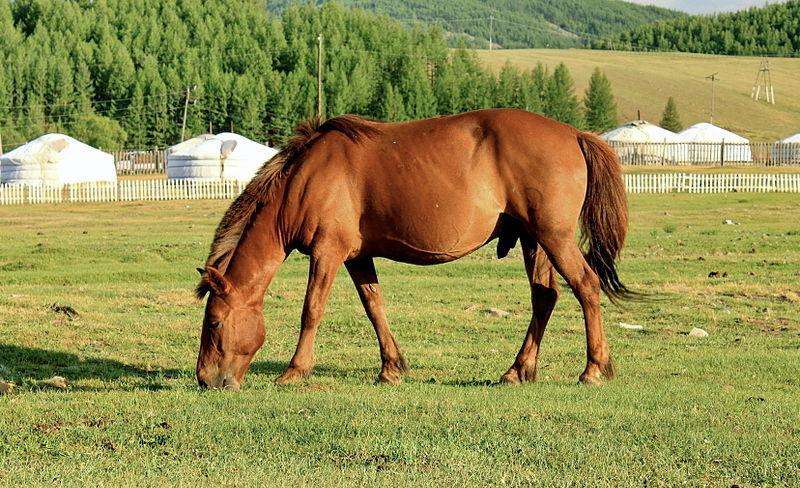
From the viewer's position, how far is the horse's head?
9.45 meters

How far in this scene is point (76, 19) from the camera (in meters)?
150

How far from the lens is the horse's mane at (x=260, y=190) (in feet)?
32.5

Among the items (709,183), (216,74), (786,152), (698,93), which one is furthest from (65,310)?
(698,93)

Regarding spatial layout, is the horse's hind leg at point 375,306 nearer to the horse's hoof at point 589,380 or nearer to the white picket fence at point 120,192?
the horse's hoof at point 589,380

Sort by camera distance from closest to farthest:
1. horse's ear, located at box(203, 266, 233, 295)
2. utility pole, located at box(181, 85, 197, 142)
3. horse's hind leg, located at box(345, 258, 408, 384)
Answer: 1. horse's ear, located at box(203, 266, 233, 295)
2. horse's hind leg, located at box(345, 258, 408, 384)
3. utility pole, located at box(181, 85, 197, 142)

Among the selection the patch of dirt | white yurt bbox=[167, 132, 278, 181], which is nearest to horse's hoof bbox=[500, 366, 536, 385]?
the patch of dirt

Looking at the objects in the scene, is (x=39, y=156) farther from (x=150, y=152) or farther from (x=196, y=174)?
(x=150, y=152)

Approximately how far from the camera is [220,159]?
254ft

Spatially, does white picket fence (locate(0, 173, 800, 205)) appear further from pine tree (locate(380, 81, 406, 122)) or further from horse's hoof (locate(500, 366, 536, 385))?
pine tree (locate(380, 81, 406, 122))

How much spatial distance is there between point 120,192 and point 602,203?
161ft

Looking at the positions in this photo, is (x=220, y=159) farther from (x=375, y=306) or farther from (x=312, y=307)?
(x=312, y=307)

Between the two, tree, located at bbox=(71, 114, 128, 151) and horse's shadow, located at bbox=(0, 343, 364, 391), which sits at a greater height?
tree, located at bbox=(71, 114, 128, 151)

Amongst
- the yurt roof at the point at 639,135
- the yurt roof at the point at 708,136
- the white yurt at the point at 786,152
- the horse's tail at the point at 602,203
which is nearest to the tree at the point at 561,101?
the yurt roof at the point at 708,136

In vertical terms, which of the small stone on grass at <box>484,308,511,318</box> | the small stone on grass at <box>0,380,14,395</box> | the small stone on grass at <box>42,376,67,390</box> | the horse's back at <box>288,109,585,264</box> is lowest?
the small stone on grass at <box>484,308,511,318</box>
